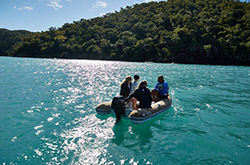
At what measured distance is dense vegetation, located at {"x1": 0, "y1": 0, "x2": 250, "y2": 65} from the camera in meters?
66.0

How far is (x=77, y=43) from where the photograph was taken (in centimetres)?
11244

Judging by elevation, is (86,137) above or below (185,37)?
below

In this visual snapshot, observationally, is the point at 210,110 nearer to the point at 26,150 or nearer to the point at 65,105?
the point at 65,105

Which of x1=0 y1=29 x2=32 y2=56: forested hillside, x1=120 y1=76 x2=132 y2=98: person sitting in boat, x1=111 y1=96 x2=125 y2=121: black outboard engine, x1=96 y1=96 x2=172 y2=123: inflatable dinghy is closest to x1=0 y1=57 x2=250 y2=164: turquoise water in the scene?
x1=96 y1=96 x2=172 y2=123: inflatable dinghy

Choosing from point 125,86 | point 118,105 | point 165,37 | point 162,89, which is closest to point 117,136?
point 118,105

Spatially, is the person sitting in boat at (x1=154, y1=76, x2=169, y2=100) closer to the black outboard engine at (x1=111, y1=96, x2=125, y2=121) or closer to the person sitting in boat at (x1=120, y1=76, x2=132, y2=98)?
the person sitting in boat at (x1=120, y1=76, x2=132, y2=98)

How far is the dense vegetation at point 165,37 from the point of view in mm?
66000

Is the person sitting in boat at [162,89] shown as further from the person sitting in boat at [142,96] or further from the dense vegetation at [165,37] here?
the dense vegetation at [165,37]

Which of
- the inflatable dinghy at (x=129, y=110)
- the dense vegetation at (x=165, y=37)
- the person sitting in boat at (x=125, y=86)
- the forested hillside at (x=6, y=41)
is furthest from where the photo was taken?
the forested hillside at (x=6, y=41)

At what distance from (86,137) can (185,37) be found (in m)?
74.2

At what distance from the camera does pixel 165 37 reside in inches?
3088

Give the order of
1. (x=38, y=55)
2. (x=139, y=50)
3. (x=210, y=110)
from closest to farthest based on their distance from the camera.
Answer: (x=210, y=110)
(x=139, y=50)
(x=38, y=55)

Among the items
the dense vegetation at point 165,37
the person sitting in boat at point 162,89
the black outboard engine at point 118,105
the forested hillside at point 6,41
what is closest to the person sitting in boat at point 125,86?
the black outboard engine at point 118,105

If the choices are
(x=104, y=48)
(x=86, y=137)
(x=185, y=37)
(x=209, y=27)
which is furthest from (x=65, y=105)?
(x=104, y=48)
